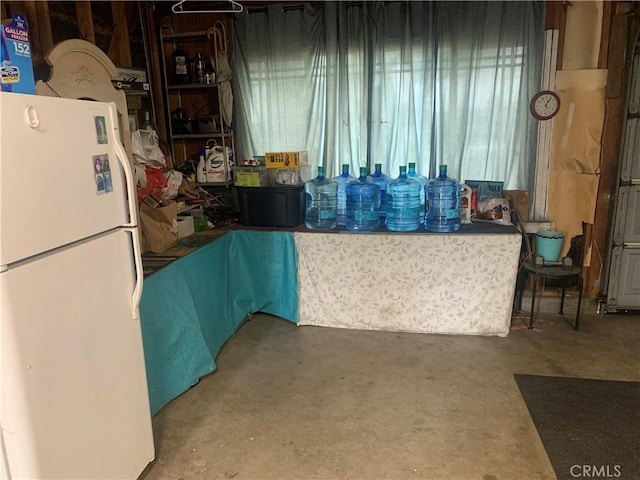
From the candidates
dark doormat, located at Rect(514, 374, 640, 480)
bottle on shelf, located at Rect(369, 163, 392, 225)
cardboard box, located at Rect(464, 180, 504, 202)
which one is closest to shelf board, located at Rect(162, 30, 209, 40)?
bottle on shelf, located at Rect(369, 163, 392, 225)

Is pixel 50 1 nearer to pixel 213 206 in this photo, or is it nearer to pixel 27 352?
pixel 213 206

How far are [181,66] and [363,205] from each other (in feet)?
6.06

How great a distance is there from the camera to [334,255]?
10.5 feet

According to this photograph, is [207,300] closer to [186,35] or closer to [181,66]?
[181,66]

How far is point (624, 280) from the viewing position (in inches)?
135

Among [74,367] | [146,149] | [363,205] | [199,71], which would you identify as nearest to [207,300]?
[146,149]

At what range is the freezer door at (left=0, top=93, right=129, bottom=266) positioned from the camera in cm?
122

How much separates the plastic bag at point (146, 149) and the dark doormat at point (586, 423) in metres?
2.57

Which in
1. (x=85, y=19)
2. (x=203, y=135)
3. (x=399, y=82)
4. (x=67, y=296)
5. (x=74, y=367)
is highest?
(x=85, y=19)

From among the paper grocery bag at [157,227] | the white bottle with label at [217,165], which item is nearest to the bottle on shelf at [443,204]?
the white bottle with label at [217,165]

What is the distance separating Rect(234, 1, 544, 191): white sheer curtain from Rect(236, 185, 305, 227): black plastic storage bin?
48cm

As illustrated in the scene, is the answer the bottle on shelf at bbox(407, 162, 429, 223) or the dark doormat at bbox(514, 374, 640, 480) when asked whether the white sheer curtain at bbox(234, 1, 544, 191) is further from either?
the dark doormat at bbox(514, 374, 640, 480)

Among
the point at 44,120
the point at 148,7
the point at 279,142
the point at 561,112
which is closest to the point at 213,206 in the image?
the point at 279,142

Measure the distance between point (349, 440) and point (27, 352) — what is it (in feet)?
4.78
